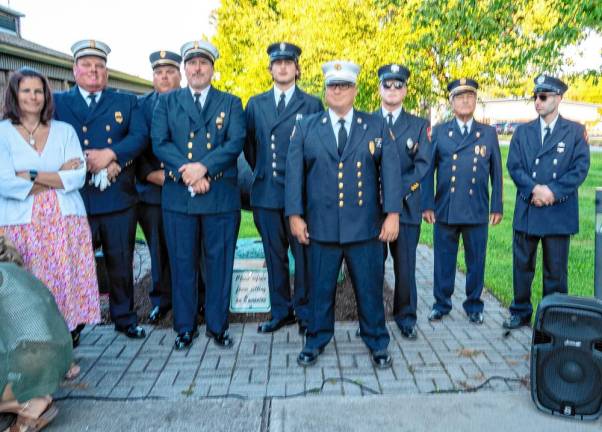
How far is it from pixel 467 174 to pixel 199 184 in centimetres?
229

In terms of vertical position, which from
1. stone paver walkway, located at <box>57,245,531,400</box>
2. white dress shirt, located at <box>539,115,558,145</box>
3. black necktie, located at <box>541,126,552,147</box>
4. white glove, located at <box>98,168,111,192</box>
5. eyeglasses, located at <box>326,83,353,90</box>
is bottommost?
stone paver walkway, located at <box>57,245,531,400</box>

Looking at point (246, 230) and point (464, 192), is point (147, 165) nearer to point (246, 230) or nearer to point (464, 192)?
point (464, 192)

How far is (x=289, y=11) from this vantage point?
18219 millimetres

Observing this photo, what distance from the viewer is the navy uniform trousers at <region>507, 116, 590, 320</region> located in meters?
4.64

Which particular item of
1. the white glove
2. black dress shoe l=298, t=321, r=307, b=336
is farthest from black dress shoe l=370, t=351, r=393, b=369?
the white glove

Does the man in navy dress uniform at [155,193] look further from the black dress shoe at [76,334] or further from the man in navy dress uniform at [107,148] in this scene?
the black dress shoe at [76,334]

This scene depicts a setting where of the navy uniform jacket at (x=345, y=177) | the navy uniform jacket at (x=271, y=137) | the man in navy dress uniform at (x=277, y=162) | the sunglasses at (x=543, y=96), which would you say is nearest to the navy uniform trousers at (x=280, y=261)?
the man in navy dress uniform at (x=277, y=162)

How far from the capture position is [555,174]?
4.66m

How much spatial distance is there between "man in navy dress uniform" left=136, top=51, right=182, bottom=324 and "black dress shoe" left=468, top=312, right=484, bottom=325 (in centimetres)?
273

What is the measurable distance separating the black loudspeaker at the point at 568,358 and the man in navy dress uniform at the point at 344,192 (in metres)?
1.09

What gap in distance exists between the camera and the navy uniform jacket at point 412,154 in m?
4.61

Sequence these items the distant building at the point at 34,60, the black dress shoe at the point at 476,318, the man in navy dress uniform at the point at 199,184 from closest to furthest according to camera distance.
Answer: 1. the man in navy dress uniform at the point at 199,184
2. the black dress shoe at the point at 476,318
3. the distant building at the point at 34,60

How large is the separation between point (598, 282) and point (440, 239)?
1340mm

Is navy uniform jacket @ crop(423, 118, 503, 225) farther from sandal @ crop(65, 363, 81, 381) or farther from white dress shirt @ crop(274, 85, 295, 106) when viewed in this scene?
sandal @ crop(65, 363, 81, 381)
